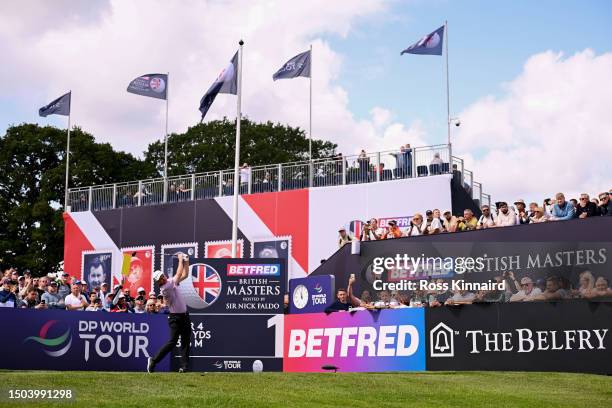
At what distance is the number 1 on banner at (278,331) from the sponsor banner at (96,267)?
2226 centimetres

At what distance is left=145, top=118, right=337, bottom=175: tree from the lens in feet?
224

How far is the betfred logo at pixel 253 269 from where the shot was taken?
991 inches

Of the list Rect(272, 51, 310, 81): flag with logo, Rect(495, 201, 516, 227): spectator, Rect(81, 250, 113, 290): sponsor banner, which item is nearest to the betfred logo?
Rect(495, 201, 516, 227): spectator

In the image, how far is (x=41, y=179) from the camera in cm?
6225

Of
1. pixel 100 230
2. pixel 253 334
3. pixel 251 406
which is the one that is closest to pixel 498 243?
pixel 253 334

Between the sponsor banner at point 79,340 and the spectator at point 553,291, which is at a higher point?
the spectator at point 553,291

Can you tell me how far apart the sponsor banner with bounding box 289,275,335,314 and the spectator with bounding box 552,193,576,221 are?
18.5ft

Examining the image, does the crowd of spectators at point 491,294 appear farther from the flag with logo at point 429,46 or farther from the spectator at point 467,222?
the flag with logo at point 429,46

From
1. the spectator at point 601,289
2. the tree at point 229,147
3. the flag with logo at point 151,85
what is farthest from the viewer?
the tree at point 229,147

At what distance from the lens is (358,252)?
24.8m

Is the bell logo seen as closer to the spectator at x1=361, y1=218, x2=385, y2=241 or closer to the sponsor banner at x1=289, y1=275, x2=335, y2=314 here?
the sponsor banner at x1=289, y1=275, x2=335, y2=314

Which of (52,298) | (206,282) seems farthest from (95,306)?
(206,282)

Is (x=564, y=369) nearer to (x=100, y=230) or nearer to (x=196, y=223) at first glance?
(x=196, y=223)


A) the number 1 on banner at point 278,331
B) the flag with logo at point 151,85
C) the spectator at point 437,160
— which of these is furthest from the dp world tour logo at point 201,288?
the flag with logo at point 151,85
